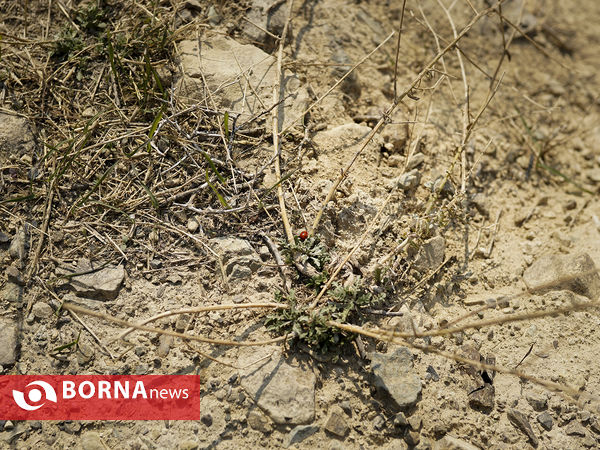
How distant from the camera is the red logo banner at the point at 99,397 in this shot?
224cm

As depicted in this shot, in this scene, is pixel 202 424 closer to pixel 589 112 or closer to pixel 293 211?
pixel 293 211

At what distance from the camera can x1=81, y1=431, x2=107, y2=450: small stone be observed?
215cm

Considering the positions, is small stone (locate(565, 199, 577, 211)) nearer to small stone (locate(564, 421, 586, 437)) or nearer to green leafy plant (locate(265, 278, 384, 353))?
small stone (locate(564, 421, 586, 437))

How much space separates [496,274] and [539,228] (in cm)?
57

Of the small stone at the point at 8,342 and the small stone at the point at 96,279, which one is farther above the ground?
the small stone at the point at 96,279

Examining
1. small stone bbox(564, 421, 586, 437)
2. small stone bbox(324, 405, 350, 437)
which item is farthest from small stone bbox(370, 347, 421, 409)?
small stone bbox(564, 421, 586, 437)

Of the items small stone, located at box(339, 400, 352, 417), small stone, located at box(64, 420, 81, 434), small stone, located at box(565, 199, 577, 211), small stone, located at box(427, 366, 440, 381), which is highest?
small stone, located at box(565, 199, 577, 211)

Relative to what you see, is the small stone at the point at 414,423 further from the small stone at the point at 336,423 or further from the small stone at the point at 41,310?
the small stone at the point at 41,310

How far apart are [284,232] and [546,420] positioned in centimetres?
161

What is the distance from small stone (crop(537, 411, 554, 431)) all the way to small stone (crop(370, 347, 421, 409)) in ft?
2.00

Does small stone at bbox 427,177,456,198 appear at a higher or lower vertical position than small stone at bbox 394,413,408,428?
higher

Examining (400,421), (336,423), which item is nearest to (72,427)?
(336,423)

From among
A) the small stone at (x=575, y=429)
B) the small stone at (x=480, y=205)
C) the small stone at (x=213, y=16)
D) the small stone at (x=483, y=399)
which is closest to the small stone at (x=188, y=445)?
the small stone at (x=483, y=399)

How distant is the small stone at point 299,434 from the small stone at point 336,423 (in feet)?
0.20
